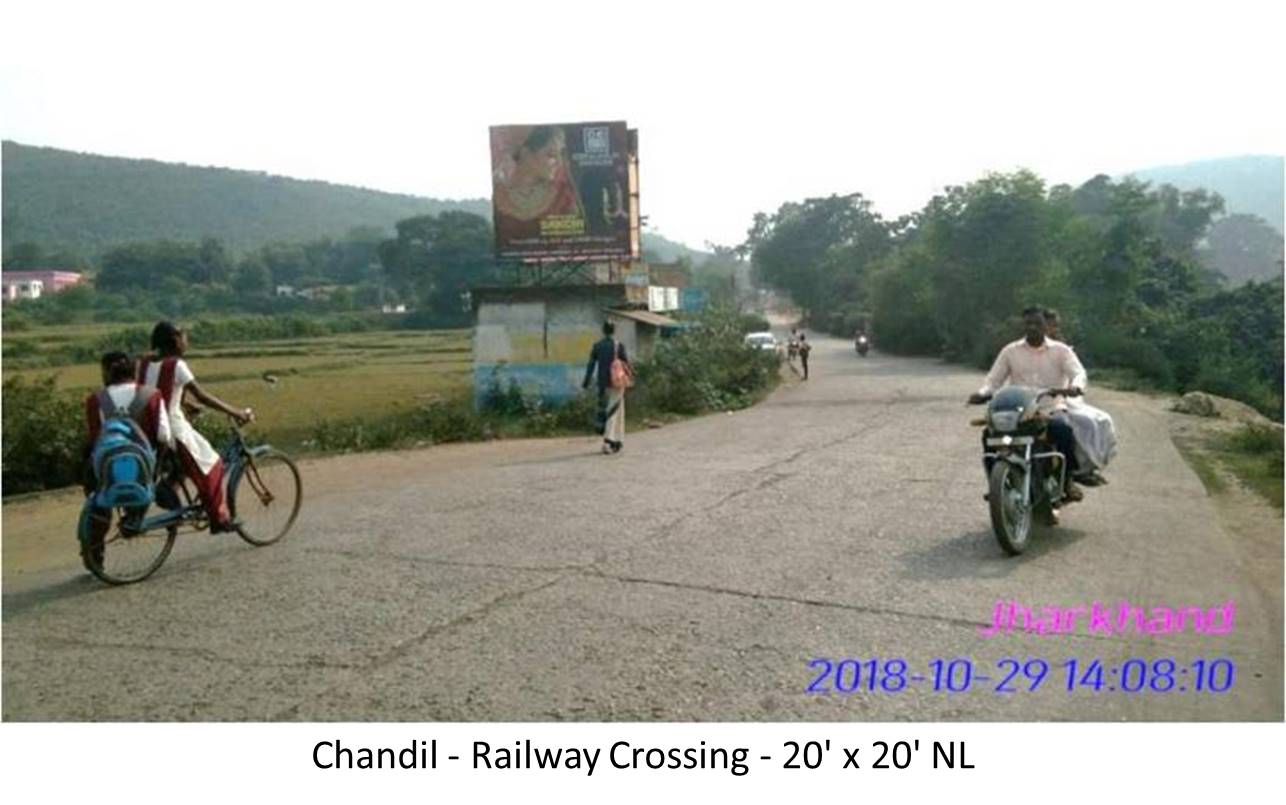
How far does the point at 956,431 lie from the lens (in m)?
13.4

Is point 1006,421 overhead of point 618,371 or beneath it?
overhead

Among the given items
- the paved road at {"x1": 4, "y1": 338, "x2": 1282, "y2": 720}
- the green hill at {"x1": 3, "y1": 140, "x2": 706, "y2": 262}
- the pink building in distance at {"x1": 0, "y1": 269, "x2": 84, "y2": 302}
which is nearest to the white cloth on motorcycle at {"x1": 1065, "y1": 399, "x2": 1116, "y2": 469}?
the paved road at {"x1": 4, "y1": 338, "x2": 1282, "y2": 720}

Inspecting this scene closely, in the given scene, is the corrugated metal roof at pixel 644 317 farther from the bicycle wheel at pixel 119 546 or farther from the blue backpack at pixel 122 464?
the blue backpack at pixel 122 464

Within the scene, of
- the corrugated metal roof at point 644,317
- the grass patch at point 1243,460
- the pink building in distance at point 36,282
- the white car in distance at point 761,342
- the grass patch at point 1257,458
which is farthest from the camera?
the pink building in distance at point 36,282

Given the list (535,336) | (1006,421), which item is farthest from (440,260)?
(1006,421)

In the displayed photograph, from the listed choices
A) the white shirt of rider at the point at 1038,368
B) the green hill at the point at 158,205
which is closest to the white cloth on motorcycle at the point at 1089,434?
the white shirt of rider at the point at 1038,368

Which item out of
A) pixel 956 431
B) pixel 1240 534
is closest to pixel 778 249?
pixel 956 431

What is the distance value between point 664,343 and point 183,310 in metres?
40.5

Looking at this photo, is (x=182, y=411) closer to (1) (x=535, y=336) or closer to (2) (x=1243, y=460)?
(2) (x=1243, y=460)

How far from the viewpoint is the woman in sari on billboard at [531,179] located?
22.5 metres

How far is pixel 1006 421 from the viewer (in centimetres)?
620

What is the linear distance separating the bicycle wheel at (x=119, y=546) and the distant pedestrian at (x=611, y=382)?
605 centimetres

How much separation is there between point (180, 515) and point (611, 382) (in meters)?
6.02

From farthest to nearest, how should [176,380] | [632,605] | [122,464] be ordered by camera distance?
[176,380]
[122,464]
[632,605]
